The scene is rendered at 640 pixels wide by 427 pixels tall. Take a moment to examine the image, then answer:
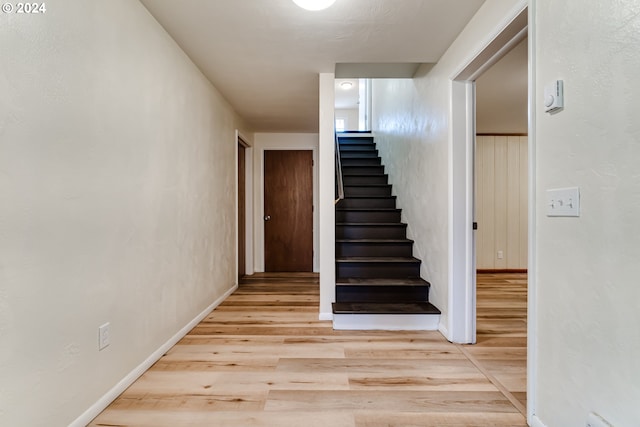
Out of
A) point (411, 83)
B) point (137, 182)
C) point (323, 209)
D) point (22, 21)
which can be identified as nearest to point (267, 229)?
point (323, 209)

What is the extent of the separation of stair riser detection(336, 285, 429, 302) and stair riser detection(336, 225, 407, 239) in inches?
33.9

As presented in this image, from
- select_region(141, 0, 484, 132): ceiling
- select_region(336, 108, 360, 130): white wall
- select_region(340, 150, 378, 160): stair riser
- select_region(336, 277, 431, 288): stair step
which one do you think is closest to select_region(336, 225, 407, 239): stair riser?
select_region(336, 277, 431, 288): stair step

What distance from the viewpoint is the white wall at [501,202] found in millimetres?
5078

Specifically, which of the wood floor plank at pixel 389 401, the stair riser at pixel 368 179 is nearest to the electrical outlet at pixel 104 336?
the wood floor plank at pixel 389 401

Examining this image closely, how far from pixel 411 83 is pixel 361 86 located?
11.4 ft

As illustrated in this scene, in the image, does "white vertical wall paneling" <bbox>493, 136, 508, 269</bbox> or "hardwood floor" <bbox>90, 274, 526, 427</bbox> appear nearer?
"hardwood floor" <bbox>90, 274, 526, 427</bbox>

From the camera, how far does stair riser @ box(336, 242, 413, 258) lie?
3.39 m

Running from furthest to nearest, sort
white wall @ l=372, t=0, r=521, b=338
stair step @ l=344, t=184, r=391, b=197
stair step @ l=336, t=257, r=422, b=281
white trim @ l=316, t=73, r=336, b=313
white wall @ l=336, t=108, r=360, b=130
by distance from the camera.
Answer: white wall @ l=336, t=108, r=360, b=130 → stair step @ l=344, t=184, r=391, b=197 → stair step @ l=336, t=257, r=422, b=281 → white trim @ l=316, t=73, r=336, b=313 → white wall @ l=372, t=0, r=521, b=338

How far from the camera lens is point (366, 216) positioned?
3936mm

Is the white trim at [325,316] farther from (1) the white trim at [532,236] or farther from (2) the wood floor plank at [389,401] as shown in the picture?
(1) the white trim at [532,236]

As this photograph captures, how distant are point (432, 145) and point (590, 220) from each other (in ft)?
5.62

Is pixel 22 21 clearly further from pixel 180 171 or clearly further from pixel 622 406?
pixel 622 406

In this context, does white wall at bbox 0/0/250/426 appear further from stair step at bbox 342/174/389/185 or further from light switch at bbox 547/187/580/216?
stair step at bbox 342/174/389/185

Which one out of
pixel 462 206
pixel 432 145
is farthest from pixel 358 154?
pixel 462 206
